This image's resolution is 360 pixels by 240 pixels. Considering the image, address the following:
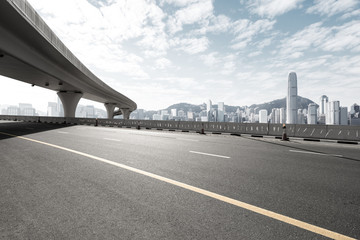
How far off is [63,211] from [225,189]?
8.48 ft

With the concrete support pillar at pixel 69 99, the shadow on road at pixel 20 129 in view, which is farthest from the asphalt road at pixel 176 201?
the concrete support pillar at pixel 69 99

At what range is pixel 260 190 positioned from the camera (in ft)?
11.9

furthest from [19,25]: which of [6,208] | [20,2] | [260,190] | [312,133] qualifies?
[312,133]

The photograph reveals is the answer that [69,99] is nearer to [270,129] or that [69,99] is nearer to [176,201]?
Answer: [270,129]

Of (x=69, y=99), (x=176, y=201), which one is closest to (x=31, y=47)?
(x=176, y=201)

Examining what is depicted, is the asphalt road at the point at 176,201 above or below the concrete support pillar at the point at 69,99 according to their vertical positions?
below

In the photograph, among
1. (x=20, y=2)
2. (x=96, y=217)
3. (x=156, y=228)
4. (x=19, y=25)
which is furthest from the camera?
(x=19, y=25)

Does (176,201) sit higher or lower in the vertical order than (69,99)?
lower

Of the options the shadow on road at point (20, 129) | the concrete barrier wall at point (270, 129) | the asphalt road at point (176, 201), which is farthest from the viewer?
the concrete barrier wall at point (270, 129)

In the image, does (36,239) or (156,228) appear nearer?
(36,239)

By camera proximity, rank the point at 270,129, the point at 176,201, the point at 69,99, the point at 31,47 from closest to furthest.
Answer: the point at 176,201 → the point at 270,129 → the point at 31,47 → the point at 69,99

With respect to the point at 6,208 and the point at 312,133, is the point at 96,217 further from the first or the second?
the point at 312,133

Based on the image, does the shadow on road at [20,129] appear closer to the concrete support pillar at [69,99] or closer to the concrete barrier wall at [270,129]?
the concrete barrier wall at [270,129]

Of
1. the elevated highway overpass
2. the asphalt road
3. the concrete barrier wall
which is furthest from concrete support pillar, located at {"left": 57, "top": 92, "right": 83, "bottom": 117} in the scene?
the asphalt road
